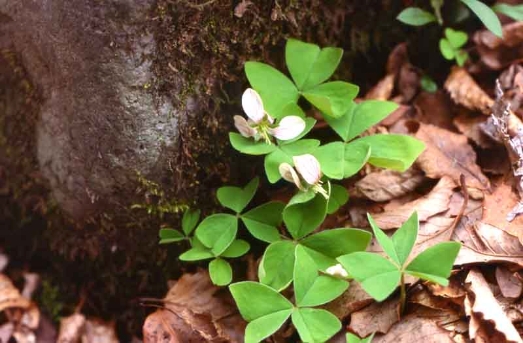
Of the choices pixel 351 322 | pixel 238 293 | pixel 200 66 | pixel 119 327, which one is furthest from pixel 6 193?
pixel 351 322

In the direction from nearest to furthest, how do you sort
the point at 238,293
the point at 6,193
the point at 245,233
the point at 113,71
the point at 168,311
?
the point at 238,293, the point at 113,71, the point at 168,311, the point at 245,233, the point at 6,193

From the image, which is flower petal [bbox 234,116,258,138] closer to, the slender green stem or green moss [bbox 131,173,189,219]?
green moss [bbox 131,173,189,219]

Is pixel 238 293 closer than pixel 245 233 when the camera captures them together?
Yes

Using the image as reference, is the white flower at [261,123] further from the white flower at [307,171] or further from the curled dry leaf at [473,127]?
the curled dry leaf at [473,127]

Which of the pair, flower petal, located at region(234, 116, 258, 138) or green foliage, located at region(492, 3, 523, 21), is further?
green foliage, located at region(492, 3, 523, 21)

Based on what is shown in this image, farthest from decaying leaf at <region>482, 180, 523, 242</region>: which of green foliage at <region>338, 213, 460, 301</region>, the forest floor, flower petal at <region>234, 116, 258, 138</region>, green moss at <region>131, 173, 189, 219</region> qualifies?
green moss at <region>131, 173, 189, 219</region>

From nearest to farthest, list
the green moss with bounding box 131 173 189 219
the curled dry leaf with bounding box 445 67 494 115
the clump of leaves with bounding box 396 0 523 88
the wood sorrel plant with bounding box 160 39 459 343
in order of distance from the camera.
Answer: the wood sorrel plant with bounding box 160 39 459 343 → the green moss with bounding box 131 173 189 219 → the clump of leaves with bounding box 396 0 523 88 → the curled dry leaf with bounding box 445 67 494 115

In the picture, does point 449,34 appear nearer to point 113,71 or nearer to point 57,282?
point 113,71
